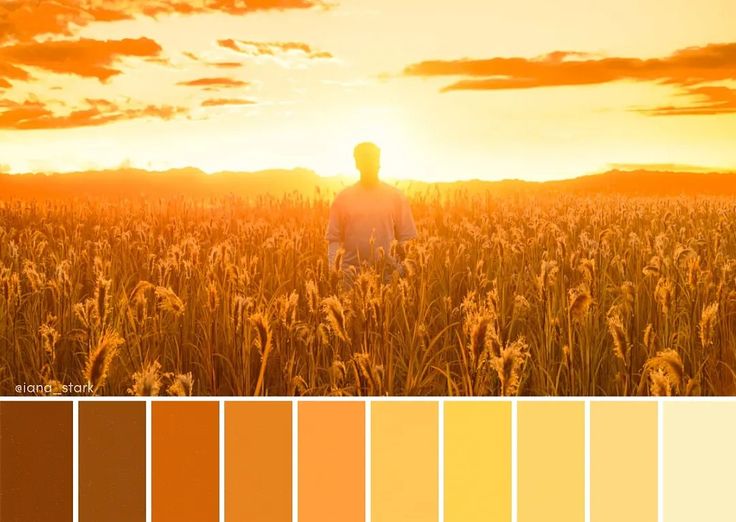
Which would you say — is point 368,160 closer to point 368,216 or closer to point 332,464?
point 368,216

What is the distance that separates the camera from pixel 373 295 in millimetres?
3557

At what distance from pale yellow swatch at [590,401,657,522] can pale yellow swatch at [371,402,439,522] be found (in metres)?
0.74

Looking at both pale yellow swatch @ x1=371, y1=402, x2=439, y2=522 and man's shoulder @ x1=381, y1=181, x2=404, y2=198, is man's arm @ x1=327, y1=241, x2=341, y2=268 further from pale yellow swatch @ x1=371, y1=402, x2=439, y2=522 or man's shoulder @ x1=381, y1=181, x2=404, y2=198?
pale yellow swatch @ x1=371, y1=402, x2=439, y2=522

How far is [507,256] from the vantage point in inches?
167

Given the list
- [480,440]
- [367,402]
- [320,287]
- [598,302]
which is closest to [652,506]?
[480,440]

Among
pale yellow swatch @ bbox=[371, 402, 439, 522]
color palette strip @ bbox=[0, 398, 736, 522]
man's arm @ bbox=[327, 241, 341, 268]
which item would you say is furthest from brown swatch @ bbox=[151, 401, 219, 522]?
man's arm @ bbox=[327, 241, 341, 268]

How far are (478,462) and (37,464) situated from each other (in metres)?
2.06

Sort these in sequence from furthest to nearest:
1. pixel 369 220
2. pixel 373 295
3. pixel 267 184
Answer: pixel 267 184 < pixel 369 220 < pixel 373 295

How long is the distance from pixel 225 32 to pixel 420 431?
7.89 feet

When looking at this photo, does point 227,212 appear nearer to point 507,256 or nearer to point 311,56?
point 311,56

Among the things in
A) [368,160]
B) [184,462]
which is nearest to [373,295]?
[368,160]

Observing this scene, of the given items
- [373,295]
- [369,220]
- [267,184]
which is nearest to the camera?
[373,295]

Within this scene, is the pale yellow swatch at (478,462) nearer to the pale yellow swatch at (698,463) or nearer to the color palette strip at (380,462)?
the color palette strip at (380,462)

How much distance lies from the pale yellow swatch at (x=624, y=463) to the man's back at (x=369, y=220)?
4.72ft
